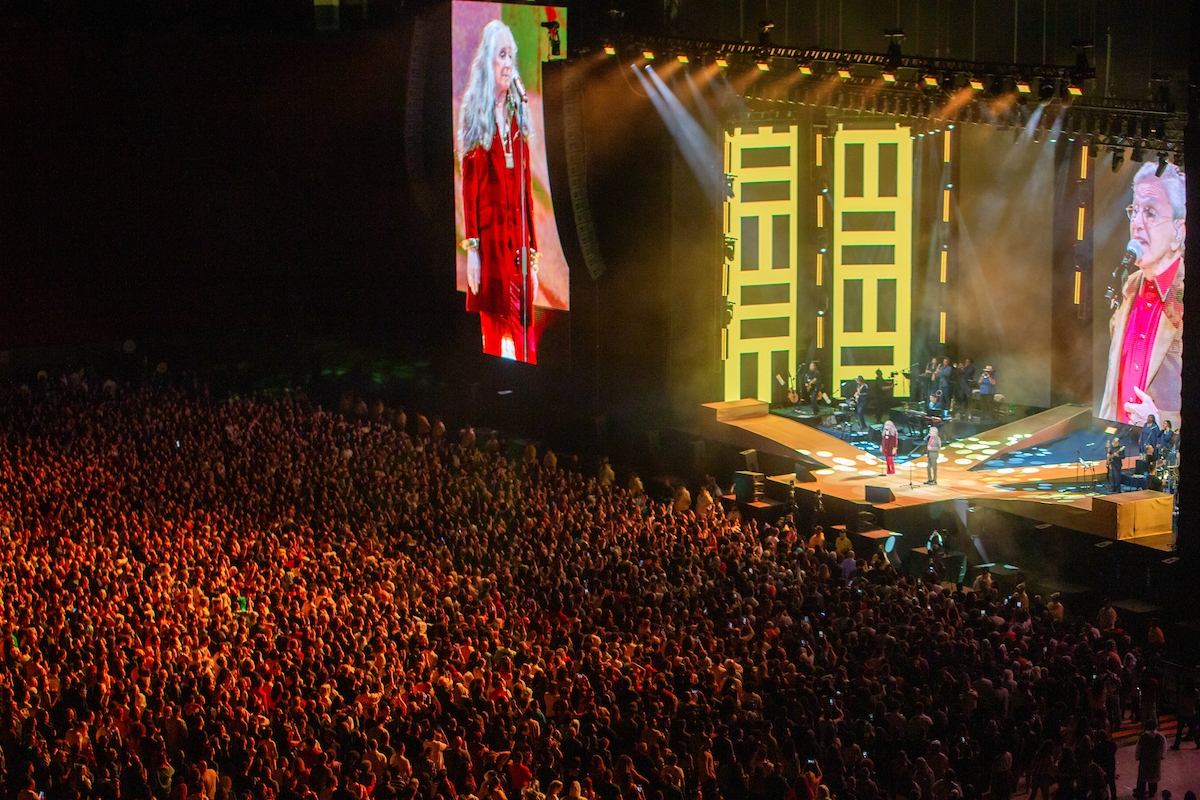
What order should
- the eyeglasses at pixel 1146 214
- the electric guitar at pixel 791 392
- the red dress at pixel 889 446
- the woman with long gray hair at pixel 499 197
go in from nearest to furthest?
the red dress at pixel 889 446 < the eyeglasses at pixel 1146 214 < the woman with long gray hair at pixel 499 197 < the electric guitar at pixel 791 392

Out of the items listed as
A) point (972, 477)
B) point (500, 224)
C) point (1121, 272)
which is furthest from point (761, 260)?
point (972, 477)

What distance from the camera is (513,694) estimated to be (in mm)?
10922

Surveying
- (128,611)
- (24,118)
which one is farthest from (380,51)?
(128,611)

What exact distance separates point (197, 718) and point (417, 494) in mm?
7323

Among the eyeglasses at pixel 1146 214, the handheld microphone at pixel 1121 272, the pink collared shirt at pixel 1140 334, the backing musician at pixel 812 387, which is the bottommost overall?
the backing musician at pixel 812 387

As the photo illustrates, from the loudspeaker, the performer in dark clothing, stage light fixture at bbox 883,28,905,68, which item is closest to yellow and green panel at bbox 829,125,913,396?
the performer in dark clothing

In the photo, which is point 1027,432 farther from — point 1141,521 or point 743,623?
point 743,623

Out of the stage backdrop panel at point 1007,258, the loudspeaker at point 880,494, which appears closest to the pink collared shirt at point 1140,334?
the stage backdrop panel at point 1007,258

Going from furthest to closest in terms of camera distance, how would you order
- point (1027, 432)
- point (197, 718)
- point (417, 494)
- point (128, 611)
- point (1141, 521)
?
point (1027, 432) < point (417, 494) < point (1141, 521) < point (128, 611) < point (197, 718)

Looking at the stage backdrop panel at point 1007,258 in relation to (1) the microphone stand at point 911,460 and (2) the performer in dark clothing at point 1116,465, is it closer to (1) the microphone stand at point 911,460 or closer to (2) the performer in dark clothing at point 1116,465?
(1) the microphone stand at point 911,460

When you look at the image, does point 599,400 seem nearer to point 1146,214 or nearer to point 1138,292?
point 1138,292

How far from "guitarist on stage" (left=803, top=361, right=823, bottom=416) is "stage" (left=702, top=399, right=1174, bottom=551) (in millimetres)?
768

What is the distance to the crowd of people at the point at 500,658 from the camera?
9.80 metres

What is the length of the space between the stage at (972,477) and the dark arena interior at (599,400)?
83 mm
